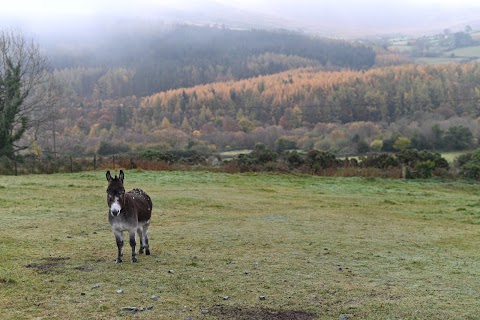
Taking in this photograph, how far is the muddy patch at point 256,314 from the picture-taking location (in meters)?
7.57

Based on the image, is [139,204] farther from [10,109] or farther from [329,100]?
[329,100]

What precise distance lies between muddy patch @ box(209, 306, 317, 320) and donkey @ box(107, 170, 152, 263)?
10.1 ft

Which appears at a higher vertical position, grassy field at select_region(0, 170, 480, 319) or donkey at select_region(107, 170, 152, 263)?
donkey at select_region(107, 170, 152, 263)

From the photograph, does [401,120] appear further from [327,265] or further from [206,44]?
[206,44]

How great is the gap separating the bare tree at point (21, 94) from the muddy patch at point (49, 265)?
39.3m

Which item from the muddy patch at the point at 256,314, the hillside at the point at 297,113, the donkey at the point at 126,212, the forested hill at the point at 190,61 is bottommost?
the hillside at the point at 297,113

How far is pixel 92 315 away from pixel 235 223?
33.7 feet

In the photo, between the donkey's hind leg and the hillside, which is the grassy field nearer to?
the donkey's hind leg

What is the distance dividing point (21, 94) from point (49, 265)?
42.6 metres

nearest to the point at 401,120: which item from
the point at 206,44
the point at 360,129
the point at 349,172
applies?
the point at 360,129

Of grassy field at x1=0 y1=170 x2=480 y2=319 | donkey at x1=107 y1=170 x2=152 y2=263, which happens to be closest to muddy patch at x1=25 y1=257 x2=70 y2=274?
grassy field at x1=0 y1=170 x2=480 y2=319

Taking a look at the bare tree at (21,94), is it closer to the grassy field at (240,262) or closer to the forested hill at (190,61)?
the grassy field at (240,262)

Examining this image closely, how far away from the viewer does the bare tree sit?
4728cm

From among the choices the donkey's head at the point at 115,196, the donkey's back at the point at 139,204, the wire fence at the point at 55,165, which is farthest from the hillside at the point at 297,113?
the donkey's head at the point at 115,196
